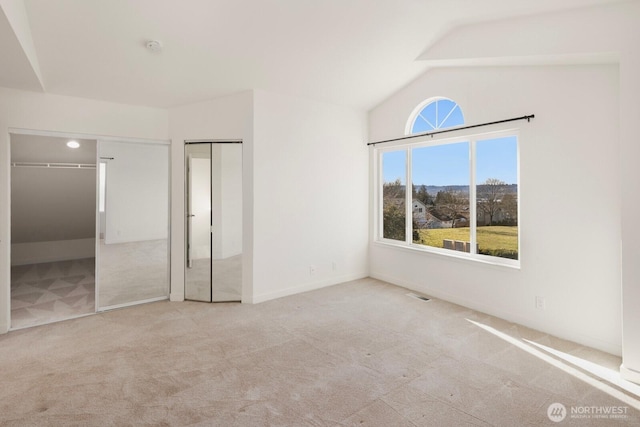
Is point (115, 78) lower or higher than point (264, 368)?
higher

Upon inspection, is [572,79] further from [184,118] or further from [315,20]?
[184,118]

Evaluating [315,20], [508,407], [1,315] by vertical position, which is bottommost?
[508,407]

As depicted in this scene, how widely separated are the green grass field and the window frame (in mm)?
80

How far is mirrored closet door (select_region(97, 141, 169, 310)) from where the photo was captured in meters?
3.92

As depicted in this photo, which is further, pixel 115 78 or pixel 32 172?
pixel 32 172

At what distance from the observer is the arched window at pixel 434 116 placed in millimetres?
3975

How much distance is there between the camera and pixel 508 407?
6.69 feet

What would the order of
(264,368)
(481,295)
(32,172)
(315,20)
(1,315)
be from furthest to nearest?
(32,172) → (481,295) → (1,315) → (315,20) → (264,368)

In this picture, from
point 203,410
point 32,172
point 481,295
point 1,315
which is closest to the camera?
point 203,410

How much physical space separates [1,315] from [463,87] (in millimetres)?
5300

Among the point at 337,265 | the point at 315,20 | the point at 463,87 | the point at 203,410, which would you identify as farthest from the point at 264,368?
the point at 463,87

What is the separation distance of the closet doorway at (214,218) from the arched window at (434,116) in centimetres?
238

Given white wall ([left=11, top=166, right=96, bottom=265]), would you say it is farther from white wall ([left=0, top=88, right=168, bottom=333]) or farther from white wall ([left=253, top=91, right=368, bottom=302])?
white wall ([left=253, top=91, right=368, bottom=302])

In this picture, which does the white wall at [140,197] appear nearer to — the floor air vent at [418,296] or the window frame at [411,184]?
the window frame at [411,184]
